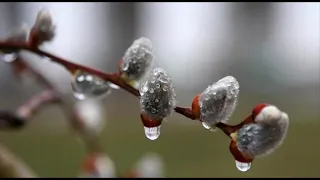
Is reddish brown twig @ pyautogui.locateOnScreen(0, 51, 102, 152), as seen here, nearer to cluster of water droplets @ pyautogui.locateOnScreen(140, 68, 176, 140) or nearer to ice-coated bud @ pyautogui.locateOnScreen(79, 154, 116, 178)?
ice-coated bud @ pyautogui.locateOnScreen(79, 154, 116, 178)

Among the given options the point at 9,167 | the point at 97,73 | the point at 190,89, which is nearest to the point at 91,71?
the point at 97,73

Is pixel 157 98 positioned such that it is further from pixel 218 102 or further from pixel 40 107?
pixel 40 107

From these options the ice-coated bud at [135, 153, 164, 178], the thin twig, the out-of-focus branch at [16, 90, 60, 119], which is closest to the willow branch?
the thin twig

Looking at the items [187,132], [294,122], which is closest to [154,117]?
[187,132]

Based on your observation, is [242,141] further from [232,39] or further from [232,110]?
[232,39]

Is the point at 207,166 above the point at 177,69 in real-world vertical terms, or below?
above

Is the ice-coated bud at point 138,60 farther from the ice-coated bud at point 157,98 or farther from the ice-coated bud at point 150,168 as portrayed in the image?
the ice-coated bud at point 150,168

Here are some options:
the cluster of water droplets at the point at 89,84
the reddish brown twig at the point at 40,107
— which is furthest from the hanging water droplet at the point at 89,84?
the reddish brown twig at the point at 40,107
